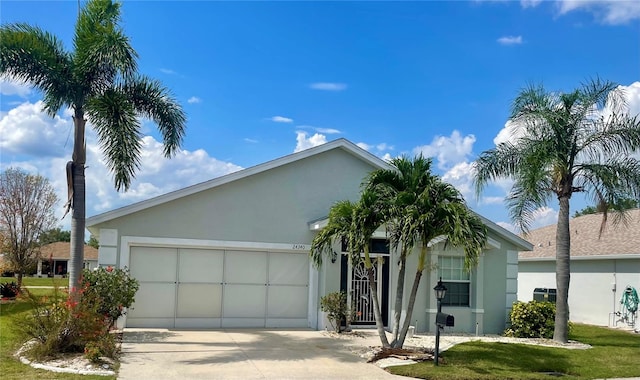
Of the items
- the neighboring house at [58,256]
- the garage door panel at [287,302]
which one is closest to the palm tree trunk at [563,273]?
the garage door panel at [287,302]

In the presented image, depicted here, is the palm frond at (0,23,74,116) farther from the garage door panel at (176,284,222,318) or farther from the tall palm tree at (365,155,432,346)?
the tall palm tree at (365,155,432,346)

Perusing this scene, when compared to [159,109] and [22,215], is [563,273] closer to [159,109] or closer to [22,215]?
[159,109]

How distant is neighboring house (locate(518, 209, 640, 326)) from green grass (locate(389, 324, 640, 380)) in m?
6.21

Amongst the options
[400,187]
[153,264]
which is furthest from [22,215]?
[400,187]

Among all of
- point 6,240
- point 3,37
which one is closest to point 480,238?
point 3,37

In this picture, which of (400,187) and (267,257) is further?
(267,257)

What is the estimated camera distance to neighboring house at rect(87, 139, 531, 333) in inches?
592

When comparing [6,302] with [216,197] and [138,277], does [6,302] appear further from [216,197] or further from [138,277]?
[216,197]

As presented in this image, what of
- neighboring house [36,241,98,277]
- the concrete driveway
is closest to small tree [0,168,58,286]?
neighboring house [36,241,98,277]

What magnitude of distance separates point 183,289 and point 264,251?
246 centimetres

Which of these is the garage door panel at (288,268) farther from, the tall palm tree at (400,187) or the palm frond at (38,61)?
the palm frond at (38,61)

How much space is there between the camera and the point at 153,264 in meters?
15.1

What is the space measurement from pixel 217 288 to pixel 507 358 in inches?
306

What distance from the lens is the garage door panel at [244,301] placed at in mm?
15773
